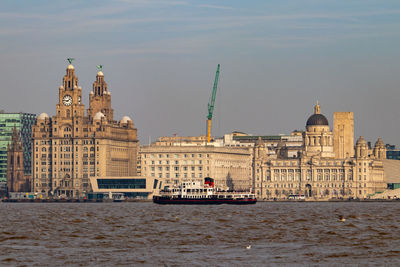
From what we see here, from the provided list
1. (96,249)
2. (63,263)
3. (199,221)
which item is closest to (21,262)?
(63,263)

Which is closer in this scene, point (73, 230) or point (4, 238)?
point (4, 238)

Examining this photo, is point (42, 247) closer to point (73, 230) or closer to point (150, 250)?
point (150, 250)

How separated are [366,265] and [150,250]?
24037mm

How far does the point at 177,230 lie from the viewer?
137250 mm

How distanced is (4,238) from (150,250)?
78.1ft

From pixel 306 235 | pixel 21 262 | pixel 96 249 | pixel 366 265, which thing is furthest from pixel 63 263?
pixel 306 235

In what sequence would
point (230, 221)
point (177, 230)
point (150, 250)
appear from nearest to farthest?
point (150, 250), point (177, 230), point (230, 221)

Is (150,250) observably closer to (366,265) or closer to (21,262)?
(21,262)

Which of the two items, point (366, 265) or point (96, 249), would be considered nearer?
point (366, 265)

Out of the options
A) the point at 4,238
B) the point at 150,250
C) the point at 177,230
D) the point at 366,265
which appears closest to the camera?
the point at 366,265

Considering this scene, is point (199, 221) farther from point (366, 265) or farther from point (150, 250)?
point (366, 265)

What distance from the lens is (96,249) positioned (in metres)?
108

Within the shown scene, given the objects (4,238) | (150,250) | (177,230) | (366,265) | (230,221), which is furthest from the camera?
(230,221)

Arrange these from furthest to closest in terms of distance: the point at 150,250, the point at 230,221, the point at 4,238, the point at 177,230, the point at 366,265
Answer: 1. the point at 230,221
2. the point at 177,230
3. the point at 4,238
4. the point at 150,250
5. the point at 366,265
